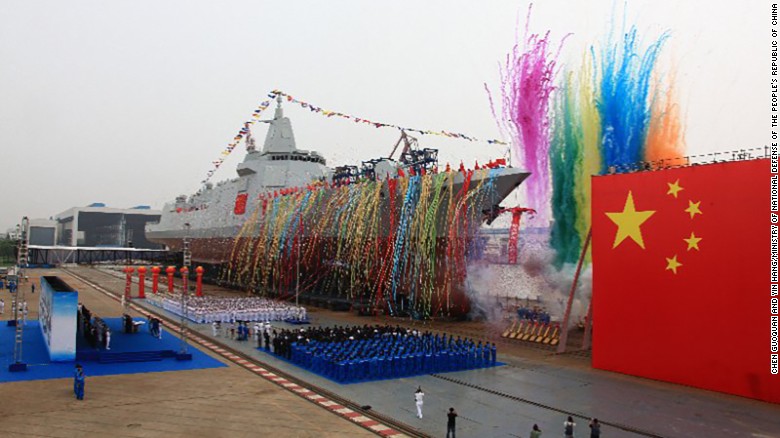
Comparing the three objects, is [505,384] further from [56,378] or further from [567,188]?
[567,188]

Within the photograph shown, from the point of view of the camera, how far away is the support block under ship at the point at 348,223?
30.5m

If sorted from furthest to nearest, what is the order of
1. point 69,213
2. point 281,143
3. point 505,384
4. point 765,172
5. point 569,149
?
point 69,213, point 281,143, point 569,149, point 505,384, point 765,172

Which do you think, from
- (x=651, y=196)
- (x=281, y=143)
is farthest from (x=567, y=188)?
(x=281, y=143)

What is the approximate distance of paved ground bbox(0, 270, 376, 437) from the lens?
40.7 ft

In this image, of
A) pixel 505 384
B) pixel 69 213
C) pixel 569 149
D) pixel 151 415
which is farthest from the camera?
pixel 69 213

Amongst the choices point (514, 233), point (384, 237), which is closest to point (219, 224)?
point (384, 237)

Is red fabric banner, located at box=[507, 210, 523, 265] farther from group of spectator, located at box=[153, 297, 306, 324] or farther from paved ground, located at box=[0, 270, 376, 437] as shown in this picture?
paved ground, located at box=[0, 270, 376, 437]

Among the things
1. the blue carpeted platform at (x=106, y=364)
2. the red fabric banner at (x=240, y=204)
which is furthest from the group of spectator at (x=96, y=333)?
the red fabric banner at (x=240, y=204)

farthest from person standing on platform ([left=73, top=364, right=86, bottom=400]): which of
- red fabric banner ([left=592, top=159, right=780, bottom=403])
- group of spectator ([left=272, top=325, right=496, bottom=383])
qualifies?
red fabric banner ([left=592, top=159, right=780, bottom=403])

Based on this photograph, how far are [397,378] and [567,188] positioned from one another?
→ 1637cm

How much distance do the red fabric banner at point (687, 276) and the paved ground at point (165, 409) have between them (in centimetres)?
1071

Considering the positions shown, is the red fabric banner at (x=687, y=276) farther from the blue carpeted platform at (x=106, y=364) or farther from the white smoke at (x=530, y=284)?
the blue carpeted platform at (x=106, y=364)

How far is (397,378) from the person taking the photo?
1834 cm

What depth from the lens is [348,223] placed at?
35.7 meters
